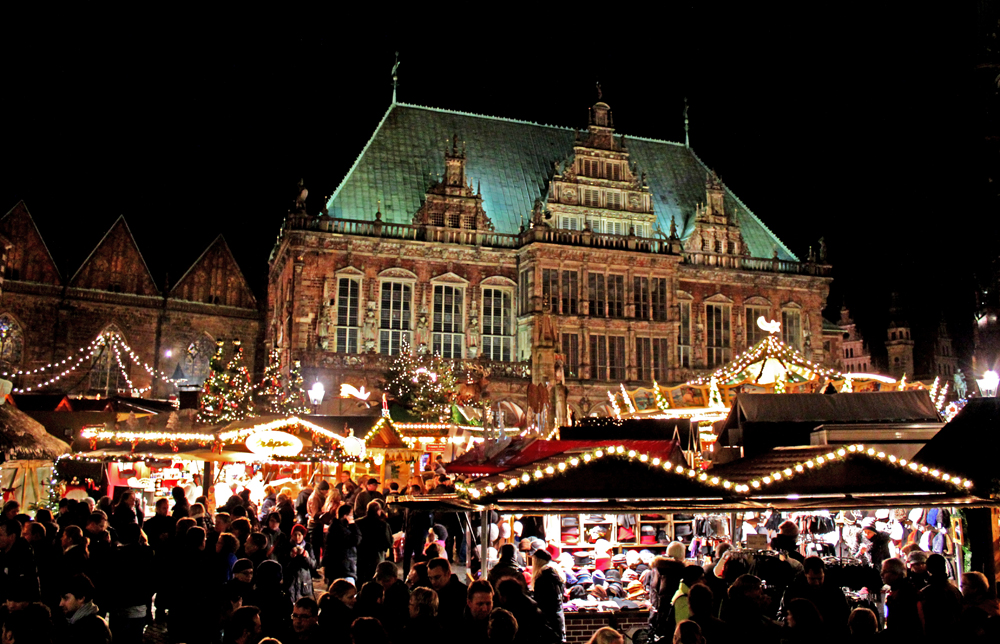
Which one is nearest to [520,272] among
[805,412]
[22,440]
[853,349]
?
[805,412]

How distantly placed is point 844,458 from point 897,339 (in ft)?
264

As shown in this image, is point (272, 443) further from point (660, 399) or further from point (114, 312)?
point (114, 312)

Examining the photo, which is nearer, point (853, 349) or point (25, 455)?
point (25, 455)

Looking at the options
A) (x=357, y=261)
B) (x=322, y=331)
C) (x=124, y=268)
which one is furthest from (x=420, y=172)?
(x=124, y=268)

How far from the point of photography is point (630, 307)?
122 feet

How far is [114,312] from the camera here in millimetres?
39281

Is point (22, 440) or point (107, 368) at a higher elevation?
point (107, 368)

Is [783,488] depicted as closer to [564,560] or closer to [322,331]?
[564,560]

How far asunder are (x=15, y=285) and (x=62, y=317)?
2166mm

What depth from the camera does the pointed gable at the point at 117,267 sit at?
39.8 m

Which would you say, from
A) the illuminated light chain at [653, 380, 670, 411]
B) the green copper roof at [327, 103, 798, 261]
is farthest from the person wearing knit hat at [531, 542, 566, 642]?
the green copper roof at [327, 103, 798, 261]

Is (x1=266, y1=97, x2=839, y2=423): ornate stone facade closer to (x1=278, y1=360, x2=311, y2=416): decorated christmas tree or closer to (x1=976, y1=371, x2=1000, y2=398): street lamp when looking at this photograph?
(x1=278, y1=360, x2=311, y2=416): decorated christmas tree

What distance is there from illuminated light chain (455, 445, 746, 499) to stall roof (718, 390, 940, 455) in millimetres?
7326

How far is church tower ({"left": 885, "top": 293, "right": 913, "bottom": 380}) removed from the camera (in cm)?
8200
